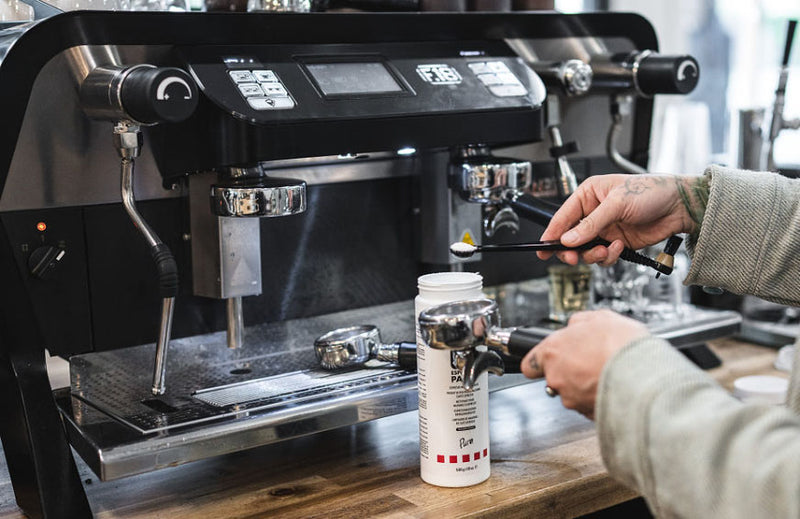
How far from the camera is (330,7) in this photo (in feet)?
4.54

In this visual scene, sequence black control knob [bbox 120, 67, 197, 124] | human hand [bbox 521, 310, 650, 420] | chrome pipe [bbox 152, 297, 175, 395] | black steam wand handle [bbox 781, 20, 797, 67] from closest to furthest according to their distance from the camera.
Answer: human hand [bbox 521, 310, 650, 420] → black control knob [bbox 120, 67, 197, 124] → chrome pipe [bbox 152, 297, 175, 395] → black steam wand handle [bbox 781, 20, 797, 67]

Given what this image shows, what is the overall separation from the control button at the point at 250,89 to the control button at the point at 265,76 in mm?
15

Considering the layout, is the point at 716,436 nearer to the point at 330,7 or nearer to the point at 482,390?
the point at 482,390

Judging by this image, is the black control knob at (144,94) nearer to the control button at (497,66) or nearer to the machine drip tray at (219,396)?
the machine drip tray at (219,396)

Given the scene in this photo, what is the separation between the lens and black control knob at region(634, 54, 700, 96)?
1.46 metres

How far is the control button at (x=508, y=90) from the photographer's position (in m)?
1.35

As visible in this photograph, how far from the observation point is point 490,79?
1360 millimetres

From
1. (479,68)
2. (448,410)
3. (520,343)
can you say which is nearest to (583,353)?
(520,343)

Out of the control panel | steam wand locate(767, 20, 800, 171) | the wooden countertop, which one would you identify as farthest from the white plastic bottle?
steam wand locate(767, 20, 800, 171)

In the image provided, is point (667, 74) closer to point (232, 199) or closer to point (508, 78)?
point (508, 78)

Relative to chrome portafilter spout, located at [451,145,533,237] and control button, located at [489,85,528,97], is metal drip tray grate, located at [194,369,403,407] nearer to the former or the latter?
chrome portafilter spout, located at [451,145,533,237]

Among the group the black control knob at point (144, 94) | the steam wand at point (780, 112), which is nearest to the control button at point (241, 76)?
the black control knob at point (144, 94)

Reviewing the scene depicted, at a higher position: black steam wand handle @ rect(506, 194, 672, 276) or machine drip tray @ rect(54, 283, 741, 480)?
black steam wand handle @ rect(506, 194, 672, 276)

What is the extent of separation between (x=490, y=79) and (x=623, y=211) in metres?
0.30
